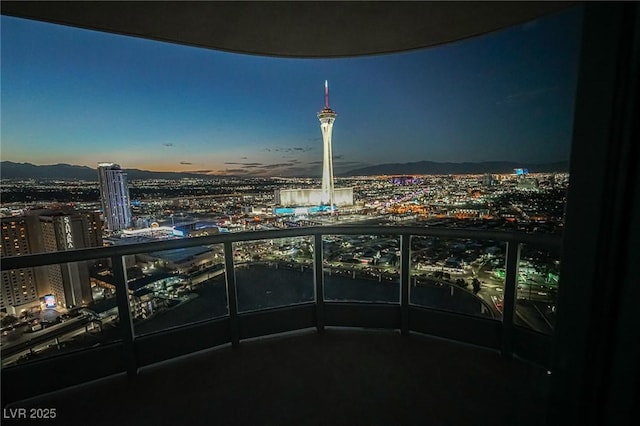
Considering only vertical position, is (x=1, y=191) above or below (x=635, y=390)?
above

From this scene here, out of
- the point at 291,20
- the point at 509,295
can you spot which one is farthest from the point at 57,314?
the point at 509,295

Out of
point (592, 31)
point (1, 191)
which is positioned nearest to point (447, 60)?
point (592, 31)

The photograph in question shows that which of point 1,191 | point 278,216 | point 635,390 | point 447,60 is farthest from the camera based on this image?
point 447,60

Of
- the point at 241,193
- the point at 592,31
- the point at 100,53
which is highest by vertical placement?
the point at 100,53

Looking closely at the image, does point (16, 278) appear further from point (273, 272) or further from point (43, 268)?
point (273, 272)

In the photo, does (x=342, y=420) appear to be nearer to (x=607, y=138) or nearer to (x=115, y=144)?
(x=607, y=138)

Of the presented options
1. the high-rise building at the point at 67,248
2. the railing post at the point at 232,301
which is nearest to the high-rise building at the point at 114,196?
the high-rise building at the point at 67,248
